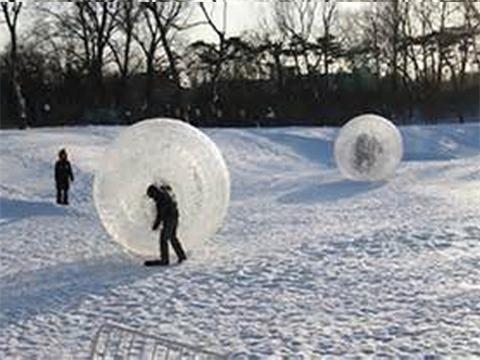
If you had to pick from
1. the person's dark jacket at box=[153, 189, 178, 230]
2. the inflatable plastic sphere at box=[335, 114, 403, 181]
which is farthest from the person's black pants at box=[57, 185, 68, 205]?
the person's dark jacket at box=[153, 189, 178, 230]

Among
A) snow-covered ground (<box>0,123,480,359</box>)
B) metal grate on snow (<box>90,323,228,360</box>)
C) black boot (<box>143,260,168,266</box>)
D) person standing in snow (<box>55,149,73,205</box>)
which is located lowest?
snow-covered ground (<box>0,123,480,359</box>)

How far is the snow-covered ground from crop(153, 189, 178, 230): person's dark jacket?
0.69 m

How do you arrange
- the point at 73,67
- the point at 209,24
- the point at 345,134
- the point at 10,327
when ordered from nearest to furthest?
the point at 10,327 → the point at 345,134 → the point at 209,24 → the point at 73,67

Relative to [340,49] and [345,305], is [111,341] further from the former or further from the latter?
[340,49]

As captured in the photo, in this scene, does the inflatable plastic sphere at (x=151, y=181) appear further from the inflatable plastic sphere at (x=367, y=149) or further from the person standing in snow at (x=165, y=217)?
the inflatable plastic sphere at (x=367, y=149)

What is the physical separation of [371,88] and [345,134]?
3961 cm

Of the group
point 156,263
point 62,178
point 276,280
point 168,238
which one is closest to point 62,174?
point 62,178

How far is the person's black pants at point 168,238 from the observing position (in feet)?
43.1

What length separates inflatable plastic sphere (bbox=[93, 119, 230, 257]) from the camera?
44.2 ft

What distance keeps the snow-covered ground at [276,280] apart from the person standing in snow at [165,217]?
0.30 metres

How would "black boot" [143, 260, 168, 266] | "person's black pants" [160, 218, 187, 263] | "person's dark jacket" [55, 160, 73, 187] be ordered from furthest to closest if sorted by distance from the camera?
"person's dark jacket" [55, 160, 73, 187] → "black boot" [143, 260, 168, 266] → "person's black pants" [160, 218, 187, 263]

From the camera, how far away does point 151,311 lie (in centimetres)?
1073

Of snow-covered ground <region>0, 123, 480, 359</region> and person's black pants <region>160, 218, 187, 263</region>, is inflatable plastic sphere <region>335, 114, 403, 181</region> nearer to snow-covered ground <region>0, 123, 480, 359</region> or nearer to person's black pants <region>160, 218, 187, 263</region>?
snow-covered ground <region>0, 123, 480, 359</region>

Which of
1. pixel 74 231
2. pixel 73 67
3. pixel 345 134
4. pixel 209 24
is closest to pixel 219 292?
pixel 74 231
